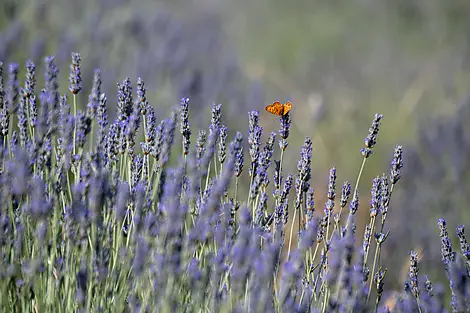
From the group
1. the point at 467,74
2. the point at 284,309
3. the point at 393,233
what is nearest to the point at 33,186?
the point at 284,309

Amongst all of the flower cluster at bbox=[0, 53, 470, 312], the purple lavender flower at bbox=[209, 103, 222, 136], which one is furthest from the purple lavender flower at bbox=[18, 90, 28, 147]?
the purple lavender flower at bbox=[209, 103, 222, 136]

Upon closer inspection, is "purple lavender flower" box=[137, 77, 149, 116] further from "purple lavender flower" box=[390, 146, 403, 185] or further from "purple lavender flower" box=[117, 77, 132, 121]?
"purple lavender flower" box=[390, 146, 403, 185]

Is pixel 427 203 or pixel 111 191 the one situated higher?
pixel 427 203

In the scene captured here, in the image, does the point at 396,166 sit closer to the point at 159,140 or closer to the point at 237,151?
the point at 237,151

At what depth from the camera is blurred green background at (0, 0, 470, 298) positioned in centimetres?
477

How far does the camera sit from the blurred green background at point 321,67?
15.6 feet

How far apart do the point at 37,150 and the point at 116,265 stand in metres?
0.39

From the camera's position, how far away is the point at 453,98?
7.25 meters

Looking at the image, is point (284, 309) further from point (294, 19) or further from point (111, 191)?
point (294, 19)

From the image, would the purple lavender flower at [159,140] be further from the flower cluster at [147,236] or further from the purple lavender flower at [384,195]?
the purple lavender flower at [384,195]

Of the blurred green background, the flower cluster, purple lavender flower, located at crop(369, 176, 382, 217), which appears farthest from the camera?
the blurred green background

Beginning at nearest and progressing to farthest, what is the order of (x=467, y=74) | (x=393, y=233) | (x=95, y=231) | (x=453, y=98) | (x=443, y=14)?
(x=95, y=231), (x=393, y=233), (x=453, y=98), (x=467, y=74), (x=443, y=14)

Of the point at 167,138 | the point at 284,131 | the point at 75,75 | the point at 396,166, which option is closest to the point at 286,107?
the point at 284,131

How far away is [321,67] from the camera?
8422 mm
